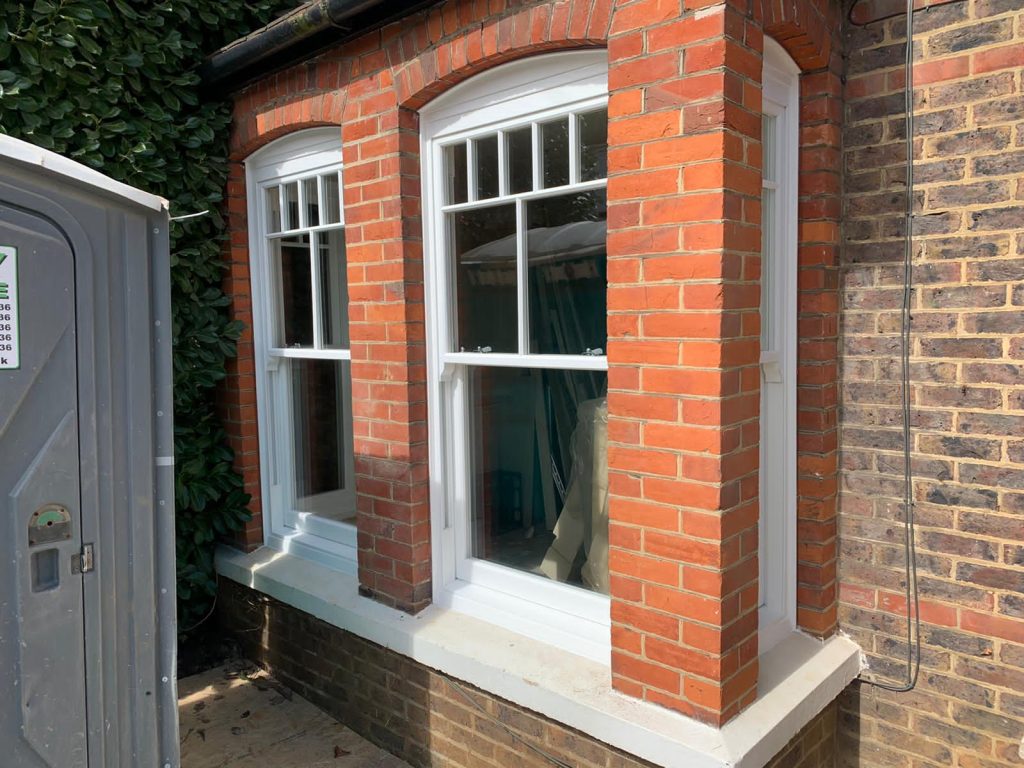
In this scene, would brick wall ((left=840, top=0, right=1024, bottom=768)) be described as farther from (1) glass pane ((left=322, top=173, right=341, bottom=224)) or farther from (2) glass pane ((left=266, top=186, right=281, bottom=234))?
(2) glass pane ((left=266, top=186, right=281, bottom=234))

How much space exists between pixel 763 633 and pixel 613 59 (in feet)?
7.19

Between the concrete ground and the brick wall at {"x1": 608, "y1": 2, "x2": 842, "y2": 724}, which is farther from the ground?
the brick wall at {"x1": 608, "y1": 2, "x2": 842, "y2": 724}

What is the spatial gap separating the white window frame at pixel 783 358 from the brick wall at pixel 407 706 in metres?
0.45

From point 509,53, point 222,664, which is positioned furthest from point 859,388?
point 222,664

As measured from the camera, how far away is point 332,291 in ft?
13.4

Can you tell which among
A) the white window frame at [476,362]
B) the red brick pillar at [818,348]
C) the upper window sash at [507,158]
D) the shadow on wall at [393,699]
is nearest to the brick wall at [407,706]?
the shadow on wall at [393,699]

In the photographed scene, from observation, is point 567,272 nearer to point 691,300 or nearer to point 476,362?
point 476,362

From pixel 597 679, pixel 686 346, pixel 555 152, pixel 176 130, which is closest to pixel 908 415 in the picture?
pixel 686 346

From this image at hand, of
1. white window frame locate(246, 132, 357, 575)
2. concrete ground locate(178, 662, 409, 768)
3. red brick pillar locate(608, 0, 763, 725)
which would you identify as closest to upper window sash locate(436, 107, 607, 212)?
red brick pillar locate(608, 0, 763, 725)

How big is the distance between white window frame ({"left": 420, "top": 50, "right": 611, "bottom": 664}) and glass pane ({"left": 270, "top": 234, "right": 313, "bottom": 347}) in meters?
1.11

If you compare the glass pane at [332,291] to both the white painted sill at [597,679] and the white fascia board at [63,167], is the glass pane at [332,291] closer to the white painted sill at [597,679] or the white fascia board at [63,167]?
the white painted sill at [597,679]

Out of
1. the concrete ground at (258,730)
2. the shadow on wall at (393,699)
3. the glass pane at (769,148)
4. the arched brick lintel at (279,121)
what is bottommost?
the concrete ground at (258,730)

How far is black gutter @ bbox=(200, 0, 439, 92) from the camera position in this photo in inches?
125

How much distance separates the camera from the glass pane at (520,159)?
9.82 ft
